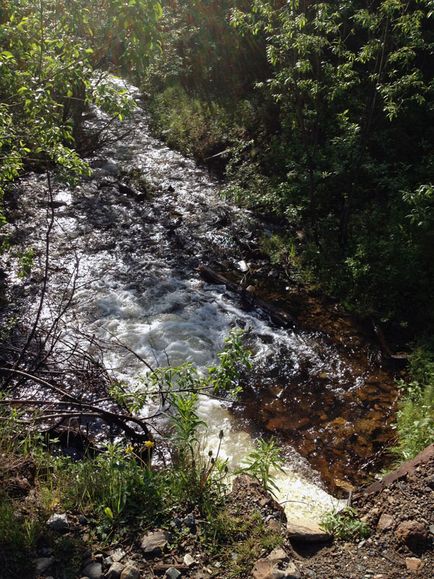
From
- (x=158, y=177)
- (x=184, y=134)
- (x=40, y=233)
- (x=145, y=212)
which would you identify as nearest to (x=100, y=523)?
(x=40, y=233)

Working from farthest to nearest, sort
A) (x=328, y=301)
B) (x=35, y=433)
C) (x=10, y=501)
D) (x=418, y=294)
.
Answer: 1. (x=328, y=301)
2. (x=418, y=294)
3. (x=35, y=433)
4. (x=10, y=501)

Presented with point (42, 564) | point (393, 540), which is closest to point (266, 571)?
point (393, 540)

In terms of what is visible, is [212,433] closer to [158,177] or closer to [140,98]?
[158,177]

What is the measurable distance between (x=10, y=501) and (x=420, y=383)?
483cm

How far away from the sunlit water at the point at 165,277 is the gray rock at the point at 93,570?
2.05 metres

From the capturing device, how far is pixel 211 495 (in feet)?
12.8

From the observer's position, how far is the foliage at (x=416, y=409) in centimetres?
514

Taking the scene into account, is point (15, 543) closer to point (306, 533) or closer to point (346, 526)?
point (306, 533)

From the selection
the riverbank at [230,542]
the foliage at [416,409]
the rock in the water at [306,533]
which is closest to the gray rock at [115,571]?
the riverbank at [230,542]


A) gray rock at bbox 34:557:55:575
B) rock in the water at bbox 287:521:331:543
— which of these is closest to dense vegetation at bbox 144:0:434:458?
rock in the water at bbox 287:521:331:543

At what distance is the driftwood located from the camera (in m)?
7.65

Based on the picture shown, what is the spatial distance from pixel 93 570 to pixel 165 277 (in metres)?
5.97

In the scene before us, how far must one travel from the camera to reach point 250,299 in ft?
26.8

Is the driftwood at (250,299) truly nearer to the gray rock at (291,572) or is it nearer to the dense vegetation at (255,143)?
the dense vegetation at (255,143)
